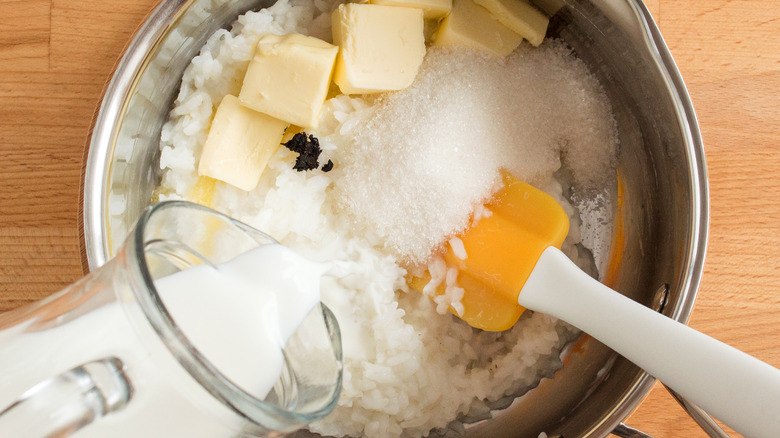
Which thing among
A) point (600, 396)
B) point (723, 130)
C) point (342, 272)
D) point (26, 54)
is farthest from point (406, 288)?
point (26, 54)

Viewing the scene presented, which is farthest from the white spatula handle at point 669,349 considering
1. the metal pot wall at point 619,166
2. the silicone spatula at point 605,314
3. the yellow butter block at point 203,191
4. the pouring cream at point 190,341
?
the yellow butter block at point 203,191

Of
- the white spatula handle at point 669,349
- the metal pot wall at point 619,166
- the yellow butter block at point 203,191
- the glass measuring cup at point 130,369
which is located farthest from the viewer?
the yellow butter block at point 203,191

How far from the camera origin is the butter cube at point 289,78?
0.96m

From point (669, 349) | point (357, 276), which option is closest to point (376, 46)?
point (357, 276)

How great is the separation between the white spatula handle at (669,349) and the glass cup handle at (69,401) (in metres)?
0.62

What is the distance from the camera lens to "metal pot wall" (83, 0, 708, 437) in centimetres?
91

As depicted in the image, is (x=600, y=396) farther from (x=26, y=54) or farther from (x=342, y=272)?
(x=26, y=54)

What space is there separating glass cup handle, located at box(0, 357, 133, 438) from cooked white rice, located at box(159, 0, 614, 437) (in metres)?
0.42

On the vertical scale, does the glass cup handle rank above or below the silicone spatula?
above

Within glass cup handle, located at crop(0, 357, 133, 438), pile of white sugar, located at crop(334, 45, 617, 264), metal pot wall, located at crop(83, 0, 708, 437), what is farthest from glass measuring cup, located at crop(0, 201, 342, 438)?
pile of white sugar, located at crop(334, 45, 617, 264)

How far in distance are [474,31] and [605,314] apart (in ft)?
1.77

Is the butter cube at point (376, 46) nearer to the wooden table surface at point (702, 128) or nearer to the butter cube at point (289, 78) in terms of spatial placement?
the butter cube at point (289, 78)

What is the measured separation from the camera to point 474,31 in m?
1.05

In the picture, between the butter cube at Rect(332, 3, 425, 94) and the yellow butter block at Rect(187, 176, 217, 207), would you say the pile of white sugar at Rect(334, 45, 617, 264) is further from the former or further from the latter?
the yellow butter block at Rect(187, 176, 217, 207)
